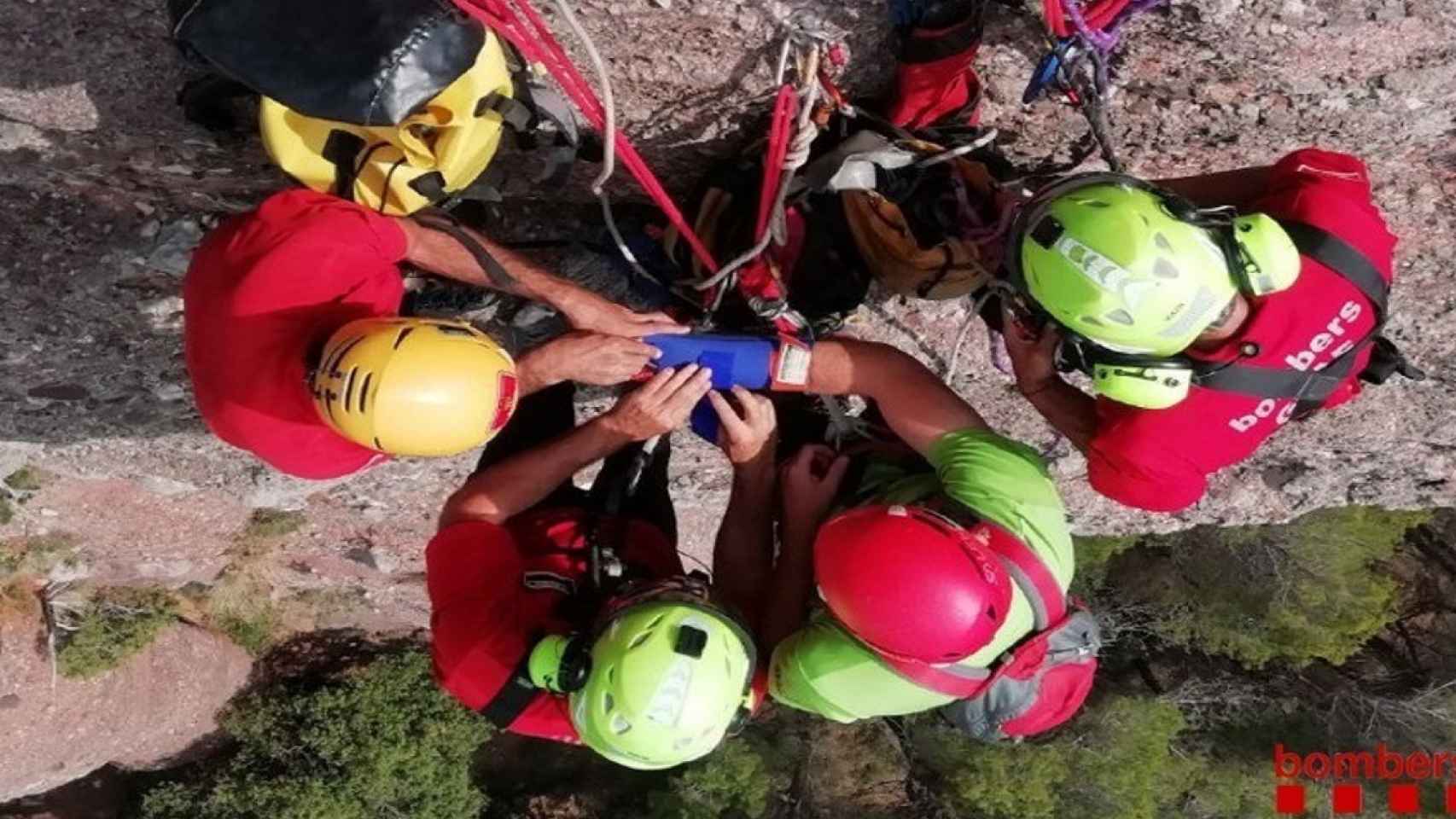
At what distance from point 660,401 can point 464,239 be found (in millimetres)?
679

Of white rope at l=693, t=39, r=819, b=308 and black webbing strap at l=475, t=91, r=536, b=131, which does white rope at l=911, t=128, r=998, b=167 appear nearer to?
white rope at l=693, t=39, r=819, b=308

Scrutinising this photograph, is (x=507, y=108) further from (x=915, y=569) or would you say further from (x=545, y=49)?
(x=915, y=569)

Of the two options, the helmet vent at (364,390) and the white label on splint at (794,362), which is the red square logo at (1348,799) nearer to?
the white label on splint at (794,362)

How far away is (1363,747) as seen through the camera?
946cm

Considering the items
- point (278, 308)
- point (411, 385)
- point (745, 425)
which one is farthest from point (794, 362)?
point (278, 308)

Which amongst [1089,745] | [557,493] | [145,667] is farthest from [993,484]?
[1089,745]

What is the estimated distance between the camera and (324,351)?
7.95 ft

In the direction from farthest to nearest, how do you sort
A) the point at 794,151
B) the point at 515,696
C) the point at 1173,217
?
the point at 794,151
the point at 515,696
the point at 1173,217

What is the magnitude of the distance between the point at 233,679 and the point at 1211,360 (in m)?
7.55

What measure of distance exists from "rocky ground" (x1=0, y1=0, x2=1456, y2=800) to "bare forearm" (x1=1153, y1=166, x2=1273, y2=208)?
0.32 meters

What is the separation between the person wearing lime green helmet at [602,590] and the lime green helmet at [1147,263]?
967 mm

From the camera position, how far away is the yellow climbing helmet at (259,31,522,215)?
2.53m

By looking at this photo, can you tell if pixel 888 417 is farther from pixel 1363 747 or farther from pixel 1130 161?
pixel 1363 747

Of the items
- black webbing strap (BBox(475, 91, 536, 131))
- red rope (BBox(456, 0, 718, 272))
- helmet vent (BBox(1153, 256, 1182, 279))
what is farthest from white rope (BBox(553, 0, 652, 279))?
helmet vent (BBox(1153, 256, 1182, 279))
